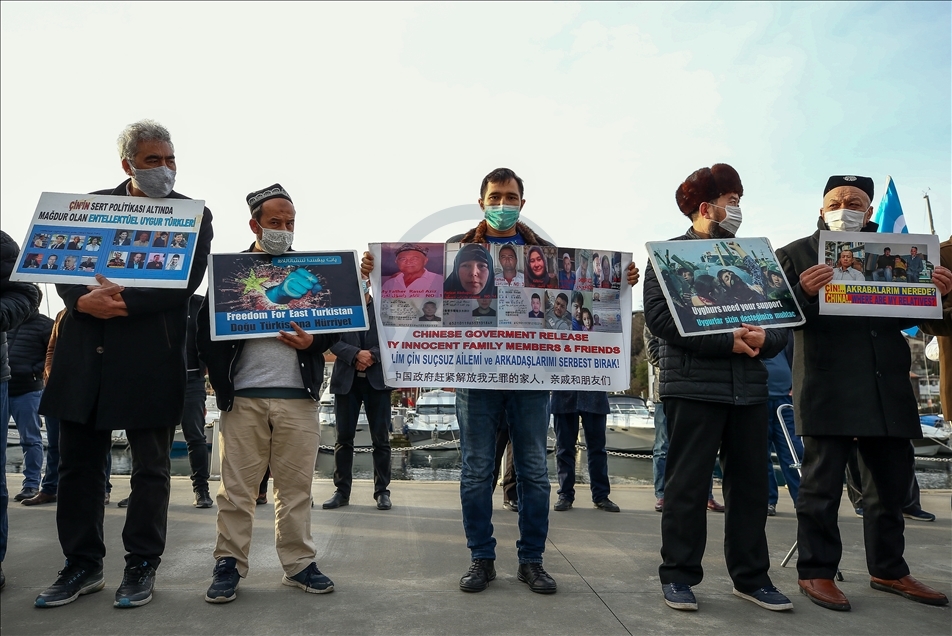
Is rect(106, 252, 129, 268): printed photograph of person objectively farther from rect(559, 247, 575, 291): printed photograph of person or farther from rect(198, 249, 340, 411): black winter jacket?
rect(559, 247, 575, 291): printed photograph of person

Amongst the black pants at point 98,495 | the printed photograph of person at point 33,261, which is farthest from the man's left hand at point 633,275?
the printed photograph of person at point 33,261

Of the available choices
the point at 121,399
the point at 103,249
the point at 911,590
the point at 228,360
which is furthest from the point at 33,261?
the point at 911,590

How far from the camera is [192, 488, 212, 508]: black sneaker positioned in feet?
20.8

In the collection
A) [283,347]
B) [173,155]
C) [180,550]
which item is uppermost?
[173,155]

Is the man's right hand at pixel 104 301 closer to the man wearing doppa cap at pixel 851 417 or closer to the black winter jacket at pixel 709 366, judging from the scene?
the black winter jacket at pixel 709 366

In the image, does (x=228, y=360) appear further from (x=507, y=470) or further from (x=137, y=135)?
(x=507, y=470)

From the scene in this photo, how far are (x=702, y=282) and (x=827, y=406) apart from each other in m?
1.00

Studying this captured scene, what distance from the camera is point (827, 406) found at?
3.94m

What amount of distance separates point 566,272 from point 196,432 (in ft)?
14.2

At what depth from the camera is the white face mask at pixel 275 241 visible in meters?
3.91

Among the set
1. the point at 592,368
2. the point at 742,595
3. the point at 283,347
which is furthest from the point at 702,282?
the point at 283,347

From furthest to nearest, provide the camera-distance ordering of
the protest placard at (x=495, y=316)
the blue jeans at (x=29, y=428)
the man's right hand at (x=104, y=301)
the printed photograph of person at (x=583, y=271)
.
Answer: the blue jeans at (x=29, y=428) < the printed photograph of person at (x=583, y=271) < the protest placard at (x=495, y=316) < the man's right hand at (x=104, y=301)

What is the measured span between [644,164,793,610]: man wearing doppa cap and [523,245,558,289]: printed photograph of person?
1.97 ft

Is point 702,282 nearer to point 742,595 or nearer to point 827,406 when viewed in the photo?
point 827,406
